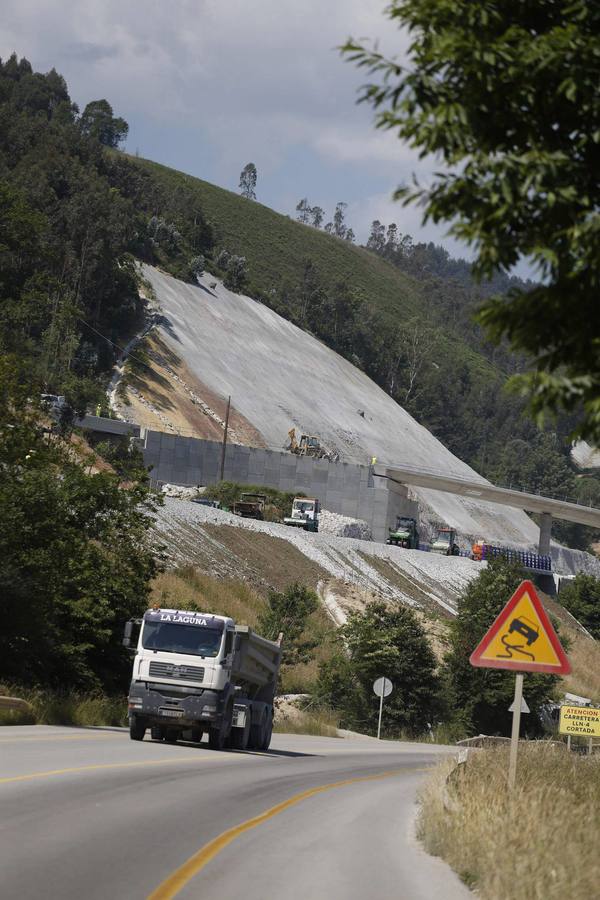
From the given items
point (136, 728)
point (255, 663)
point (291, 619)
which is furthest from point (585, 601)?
point (136, 728)

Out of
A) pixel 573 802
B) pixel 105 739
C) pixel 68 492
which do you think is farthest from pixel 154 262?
pixel 573 802

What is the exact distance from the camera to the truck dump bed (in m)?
25.8

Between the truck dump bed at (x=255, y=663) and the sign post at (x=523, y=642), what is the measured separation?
1295 cm

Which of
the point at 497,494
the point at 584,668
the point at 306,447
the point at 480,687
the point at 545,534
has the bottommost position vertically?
the point at 480,687

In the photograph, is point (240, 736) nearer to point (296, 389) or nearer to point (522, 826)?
point (522, 826)

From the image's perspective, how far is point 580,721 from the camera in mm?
30594

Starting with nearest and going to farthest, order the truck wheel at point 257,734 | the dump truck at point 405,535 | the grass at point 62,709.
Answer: the grass at point 62,709 < the truck wheel at point 257,734 < the dump truck at point 405,535

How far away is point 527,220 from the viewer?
7.88 metres

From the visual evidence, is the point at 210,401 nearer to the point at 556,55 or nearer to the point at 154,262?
the point at 154,262

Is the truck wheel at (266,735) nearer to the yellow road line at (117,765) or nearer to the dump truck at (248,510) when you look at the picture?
the yellow road line at (117,765)

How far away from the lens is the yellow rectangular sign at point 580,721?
99.6 ft

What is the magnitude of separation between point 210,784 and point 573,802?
7.25m

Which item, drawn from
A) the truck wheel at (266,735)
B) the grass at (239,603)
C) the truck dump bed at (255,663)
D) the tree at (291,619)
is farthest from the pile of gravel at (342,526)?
the truck wheel at (266,735)

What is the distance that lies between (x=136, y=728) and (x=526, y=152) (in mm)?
19705
